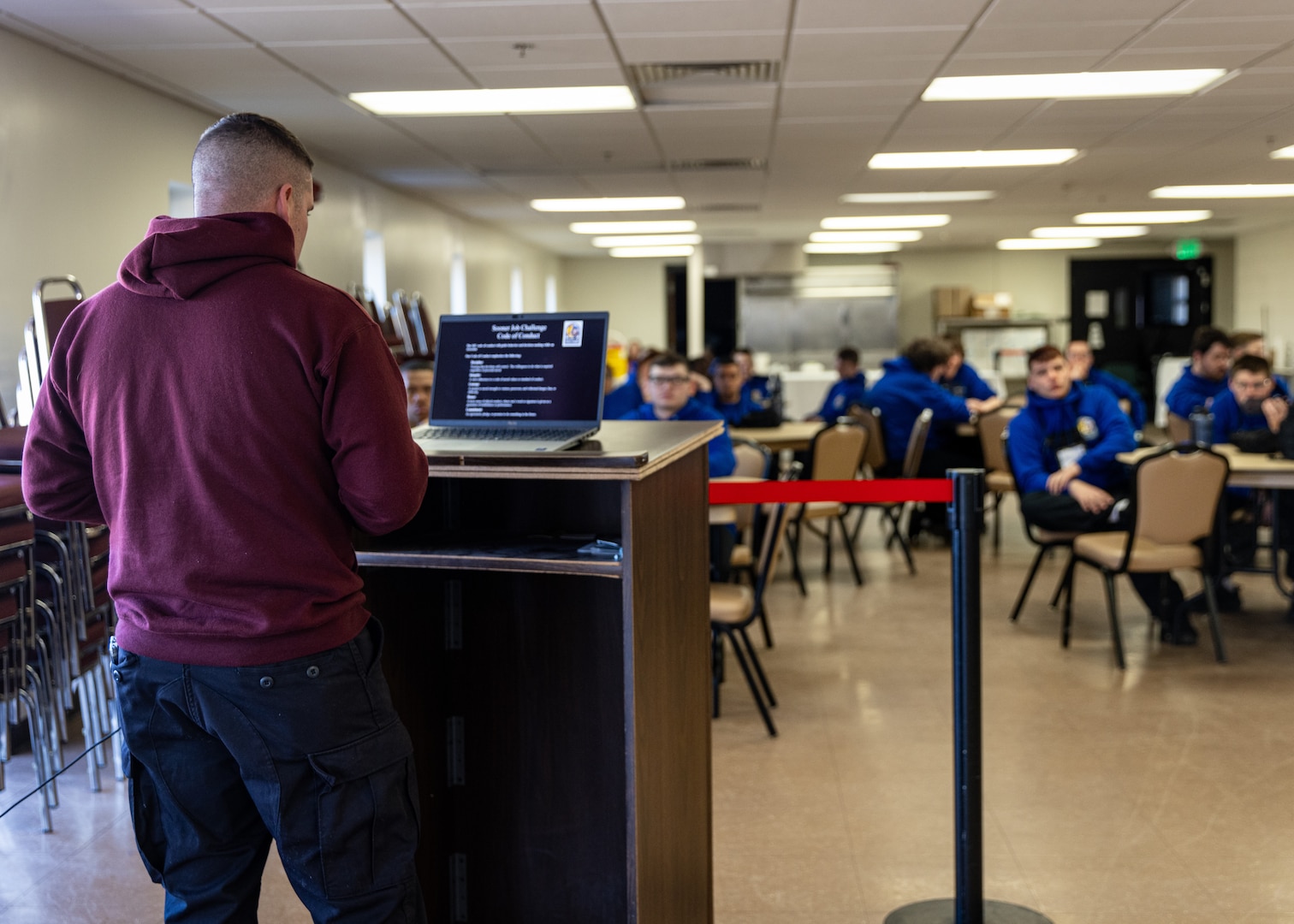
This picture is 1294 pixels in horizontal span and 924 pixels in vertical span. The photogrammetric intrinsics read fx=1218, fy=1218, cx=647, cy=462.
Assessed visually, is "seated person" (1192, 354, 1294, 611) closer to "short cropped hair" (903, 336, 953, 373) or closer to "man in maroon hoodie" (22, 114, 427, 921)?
"short cropped hair" (903, 336, 953, 373)

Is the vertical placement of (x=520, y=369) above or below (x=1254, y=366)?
above

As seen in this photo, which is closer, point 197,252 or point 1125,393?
point 197,252

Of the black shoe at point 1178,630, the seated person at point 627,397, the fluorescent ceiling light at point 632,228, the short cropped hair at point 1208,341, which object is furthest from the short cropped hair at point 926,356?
the fluorescent ceiling light at point 632,228

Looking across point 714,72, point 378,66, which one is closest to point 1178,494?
point 714,72

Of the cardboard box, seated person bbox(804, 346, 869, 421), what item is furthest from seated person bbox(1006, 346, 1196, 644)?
the cardboard box

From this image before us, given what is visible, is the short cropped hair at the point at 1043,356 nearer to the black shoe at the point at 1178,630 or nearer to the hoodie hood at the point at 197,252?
the black shoe at the point at 1178,630

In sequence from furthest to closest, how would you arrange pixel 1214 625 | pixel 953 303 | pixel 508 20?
pixel 953 303 → pixel 508 20 → pixel 1214 625

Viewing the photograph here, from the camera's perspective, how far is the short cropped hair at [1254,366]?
6.04 metres

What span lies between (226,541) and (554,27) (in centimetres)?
406

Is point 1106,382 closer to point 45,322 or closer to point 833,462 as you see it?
point 833,462

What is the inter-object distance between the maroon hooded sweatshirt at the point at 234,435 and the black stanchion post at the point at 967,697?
4.63 ft

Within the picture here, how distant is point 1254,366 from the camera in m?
6.04

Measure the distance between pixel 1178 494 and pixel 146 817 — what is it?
13.7 ft

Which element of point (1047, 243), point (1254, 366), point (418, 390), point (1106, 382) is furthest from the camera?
point (1047, 243)
